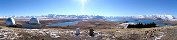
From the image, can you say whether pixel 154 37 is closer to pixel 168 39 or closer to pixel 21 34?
pixel 168 39

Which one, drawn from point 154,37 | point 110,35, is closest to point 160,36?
point 154,37

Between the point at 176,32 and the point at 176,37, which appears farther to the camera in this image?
the point at 176,32

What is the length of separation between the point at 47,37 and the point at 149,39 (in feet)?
46.1

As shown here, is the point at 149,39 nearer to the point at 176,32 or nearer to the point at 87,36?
the point at 176,32

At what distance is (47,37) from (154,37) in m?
14.9

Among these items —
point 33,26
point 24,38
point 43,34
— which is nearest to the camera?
point 24,38

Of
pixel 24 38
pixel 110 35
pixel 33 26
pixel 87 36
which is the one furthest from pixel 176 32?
pixel 33 26

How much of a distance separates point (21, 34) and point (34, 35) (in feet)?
6.03

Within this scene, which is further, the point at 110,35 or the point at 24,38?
the point at 110,35

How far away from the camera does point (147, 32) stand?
38406 mm

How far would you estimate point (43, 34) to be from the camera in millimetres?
36906

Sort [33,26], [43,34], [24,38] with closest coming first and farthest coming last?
[24,38] < [43,34] < [33,26]

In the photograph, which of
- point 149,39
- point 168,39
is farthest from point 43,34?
point 168,39

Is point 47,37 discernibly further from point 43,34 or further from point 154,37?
point 154,37
